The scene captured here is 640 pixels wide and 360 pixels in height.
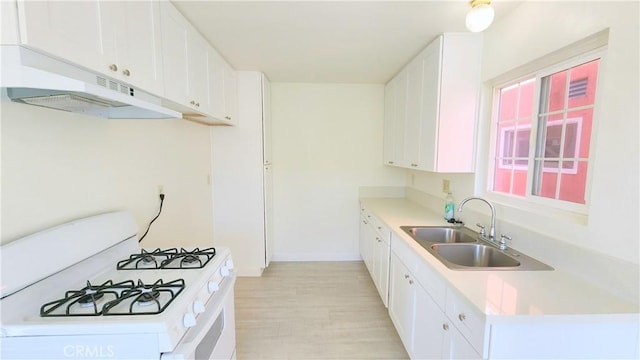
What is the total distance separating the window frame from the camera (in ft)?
4.32

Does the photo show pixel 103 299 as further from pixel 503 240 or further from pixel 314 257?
pixel 314 257

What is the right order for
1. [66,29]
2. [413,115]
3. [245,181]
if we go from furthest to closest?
[245,181] → [413,115] → [66,29]

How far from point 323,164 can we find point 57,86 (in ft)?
9.81

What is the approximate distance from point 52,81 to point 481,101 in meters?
2.42

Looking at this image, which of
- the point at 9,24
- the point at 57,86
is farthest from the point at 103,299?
the point at 9,24

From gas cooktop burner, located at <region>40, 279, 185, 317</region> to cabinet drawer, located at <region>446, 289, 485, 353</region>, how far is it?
1.19 meters

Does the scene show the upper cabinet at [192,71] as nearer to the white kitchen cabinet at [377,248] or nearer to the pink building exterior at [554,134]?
Result: the white kitchen cabinet at [377,248]

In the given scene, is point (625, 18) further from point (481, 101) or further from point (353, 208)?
point (353, 208)

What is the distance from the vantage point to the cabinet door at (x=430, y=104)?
6.89 feet

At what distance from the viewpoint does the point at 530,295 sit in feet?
3.76

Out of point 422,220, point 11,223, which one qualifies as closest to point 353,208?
point 422,220

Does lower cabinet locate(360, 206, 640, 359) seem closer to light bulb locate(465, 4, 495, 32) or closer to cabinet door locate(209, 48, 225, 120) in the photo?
light bulb locate(465, 4, 495, 32)

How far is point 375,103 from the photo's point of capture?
362cm

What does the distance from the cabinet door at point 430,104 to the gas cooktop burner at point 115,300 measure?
1.94 metres
